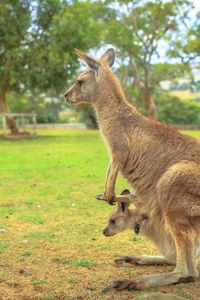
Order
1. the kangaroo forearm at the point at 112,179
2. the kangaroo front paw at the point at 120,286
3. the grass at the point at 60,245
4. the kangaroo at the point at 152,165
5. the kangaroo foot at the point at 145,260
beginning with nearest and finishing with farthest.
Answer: the kangaroo at the point at 152,165, the kangaroo front paw at the point at 120,286, the grass at the point at 60,245, the kangaroo forearm at the point at 112,179, the kangaroo foot at the point at 145,260

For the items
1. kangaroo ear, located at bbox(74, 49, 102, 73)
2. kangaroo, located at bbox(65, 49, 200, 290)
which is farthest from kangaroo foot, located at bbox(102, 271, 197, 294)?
kangaroo ear, located at bbox(74, 49, 102, 73)

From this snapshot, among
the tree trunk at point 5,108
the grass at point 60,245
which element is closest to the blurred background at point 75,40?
the tree trunk at point 5,108

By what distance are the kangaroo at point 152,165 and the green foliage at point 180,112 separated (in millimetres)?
26425

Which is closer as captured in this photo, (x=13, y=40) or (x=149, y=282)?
(x=149, y=282)

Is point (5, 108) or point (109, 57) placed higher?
point (109, 57)

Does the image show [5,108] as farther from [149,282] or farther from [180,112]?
[149,282]

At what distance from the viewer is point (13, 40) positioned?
16.8 meters

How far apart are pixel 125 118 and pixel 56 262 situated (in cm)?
150

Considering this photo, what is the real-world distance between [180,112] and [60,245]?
27032 millimetres

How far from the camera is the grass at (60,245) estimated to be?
2.69 metres

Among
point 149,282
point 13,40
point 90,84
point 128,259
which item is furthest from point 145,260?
point 13,40

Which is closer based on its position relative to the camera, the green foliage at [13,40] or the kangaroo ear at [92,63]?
the kangaroo ear at [92,63]

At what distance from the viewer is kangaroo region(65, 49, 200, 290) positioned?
244cm

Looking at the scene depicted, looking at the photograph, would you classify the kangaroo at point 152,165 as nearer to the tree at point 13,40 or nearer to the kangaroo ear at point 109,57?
the kangaroo ear at point 109,57
